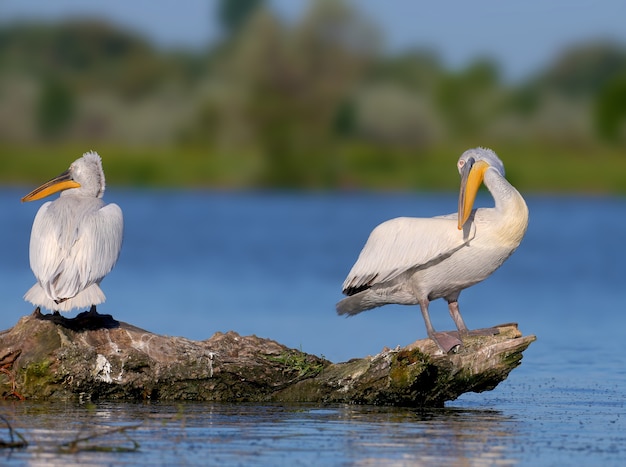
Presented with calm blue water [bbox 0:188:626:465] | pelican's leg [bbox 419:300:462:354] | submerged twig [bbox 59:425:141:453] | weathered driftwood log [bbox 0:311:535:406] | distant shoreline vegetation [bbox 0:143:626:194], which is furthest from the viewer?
distant shoreline vegetation [bbox 0:143:626:194]

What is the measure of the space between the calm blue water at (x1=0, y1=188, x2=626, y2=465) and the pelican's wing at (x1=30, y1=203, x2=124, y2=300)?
0.72 meters

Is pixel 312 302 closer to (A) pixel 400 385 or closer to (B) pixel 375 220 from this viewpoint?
(A) pixel 400 385

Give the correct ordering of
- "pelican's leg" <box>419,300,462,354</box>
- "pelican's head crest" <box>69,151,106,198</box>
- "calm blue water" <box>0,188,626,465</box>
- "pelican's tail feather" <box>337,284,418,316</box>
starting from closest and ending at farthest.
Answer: "calm blue water" <box>0,188,626,465</box> → "pelican's leg" <box>419,300,462,354</box> → "pelican's tail feather" <box>337,284,418,316</box> → "pelican's head crest" <box>69,151,106,198</box>

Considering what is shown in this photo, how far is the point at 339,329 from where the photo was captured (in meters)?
12.4

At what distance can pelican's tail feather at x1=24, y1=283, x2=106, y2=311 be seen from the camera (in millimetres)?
8109

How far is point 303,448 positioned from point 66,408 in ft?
5.41

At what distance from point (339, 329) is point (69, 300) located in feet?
15.0

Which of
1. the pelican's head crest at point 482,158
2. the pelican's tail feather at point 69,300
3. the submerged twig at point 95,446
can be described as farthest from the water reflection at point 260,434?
the pelican's head crest at point 482,158

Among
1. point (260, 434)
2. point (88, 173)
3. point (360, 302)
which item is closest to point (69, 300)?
point (88, 173)

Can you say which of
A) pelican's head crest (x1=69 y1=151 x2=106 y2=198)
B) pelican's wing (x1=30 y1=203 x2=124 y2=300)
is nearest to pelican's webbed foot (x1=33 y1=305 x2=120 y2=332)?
pelican's wing (x1=30 y1=203 x2=124 y2=300)

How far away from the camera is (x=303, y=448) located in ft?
22.4

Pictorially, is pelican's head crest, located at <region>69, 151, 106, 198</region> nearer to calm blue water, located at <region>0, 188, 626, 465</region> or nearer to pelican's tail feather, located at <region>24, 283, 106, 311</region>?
pelican's tail feather, located at <region>24, 283, 106, 311</region>

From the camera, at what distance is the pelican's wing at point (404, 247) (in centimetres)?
845

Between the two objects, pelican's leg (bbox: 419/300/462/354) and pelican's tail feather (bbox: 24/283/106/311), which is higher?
pelican's tail feather (bbox: 24/283/106/311)
